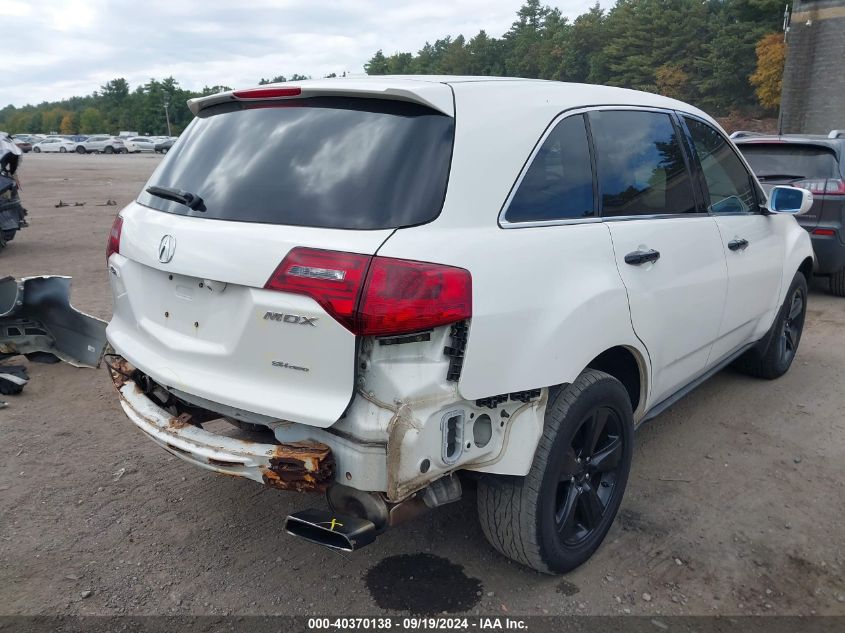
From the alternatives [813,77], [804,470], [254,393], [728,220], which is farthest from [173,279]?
[813,77]

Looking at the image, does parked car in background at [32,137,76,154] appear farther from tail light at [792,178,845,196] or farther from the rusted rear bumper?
the rusted rear bumper

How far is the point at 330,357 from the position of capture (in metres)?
2.19

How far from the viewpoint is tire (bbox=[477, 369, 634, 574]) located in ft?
8.41

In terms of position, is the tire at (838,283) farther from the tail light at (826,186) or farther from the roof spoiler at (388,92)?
the roof spoiler at (388,92)

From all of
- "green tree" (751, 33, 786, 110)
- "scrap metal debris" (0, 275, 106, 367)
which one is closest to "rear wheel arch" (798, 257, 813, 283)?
"scrap metal debris" (0, 275, 106, 367)

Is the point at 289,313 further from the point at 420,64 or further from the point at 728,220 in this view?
the point at 420,64

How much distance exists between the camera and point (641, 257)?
2.92m

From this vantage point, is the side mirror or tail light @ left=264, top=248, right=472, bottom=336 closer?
tail light @ left=264, top=248, right=472, bottom=336

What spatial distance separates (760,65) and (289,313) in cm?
5740

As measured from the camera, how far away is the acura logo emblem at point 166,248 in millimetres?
2570

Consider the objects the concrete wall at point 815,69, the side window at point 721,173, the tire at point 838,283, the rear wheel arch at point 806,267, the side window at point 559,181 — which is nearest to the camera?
the side window at point 559,181

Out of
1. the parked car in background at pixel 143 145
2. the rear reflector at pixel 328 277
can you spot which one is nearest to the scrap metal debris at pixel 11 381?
the rear reflector at pixel 328 277

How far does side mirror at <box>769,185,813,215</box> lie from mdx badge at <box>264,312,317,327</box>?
332 centimetres

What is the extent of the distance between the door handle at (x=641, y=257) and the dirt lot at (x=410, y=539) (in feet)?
4.01
